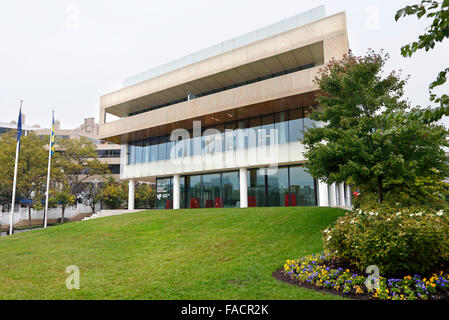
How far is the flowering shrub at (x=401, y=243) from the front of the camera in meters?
6.14

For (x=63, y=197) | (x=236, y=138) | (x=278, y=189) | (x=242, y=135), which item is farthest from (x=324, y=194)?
(x=63, y=197)

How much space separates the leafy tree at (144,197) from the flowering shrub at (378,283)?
39.1m

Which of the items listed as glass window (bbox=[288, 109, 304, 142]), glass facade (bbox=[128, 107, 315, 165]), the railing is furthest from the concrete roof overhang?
the railing

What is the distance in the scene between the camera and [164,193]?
31.2 metres

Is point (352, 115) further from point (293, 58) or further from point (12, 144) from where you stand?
point (12, 144)

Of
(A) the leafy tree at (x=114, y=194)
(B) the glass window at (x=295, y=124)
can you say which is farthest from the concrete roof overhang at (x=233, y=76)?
(A) the leafy tree at (x=114, y=194)

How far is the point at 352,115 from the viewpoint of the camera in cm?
1219

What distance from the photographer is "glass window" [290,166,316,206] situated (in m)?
22.4

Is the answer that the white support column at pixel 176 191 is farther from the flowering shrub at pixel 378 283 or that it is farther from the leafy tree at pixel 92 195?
the flowering shrub at pixel 378 283

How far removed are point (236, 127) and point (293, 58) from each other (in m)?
7.07

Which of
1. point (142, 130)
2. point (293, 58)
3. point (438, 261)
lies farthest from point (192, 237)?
point (142, 130)

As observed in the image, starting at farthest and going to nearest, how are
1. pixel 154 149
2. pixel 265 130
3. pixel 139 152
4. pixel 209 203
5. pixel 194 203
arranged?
pixel 139 152, pixel 154 149, pixel 194 203, pixel 209 203, pixel 265 130

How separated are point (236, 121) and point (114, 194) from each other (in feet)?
80.1

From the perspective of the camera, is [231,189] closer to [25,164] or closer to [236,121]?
[236,121]
